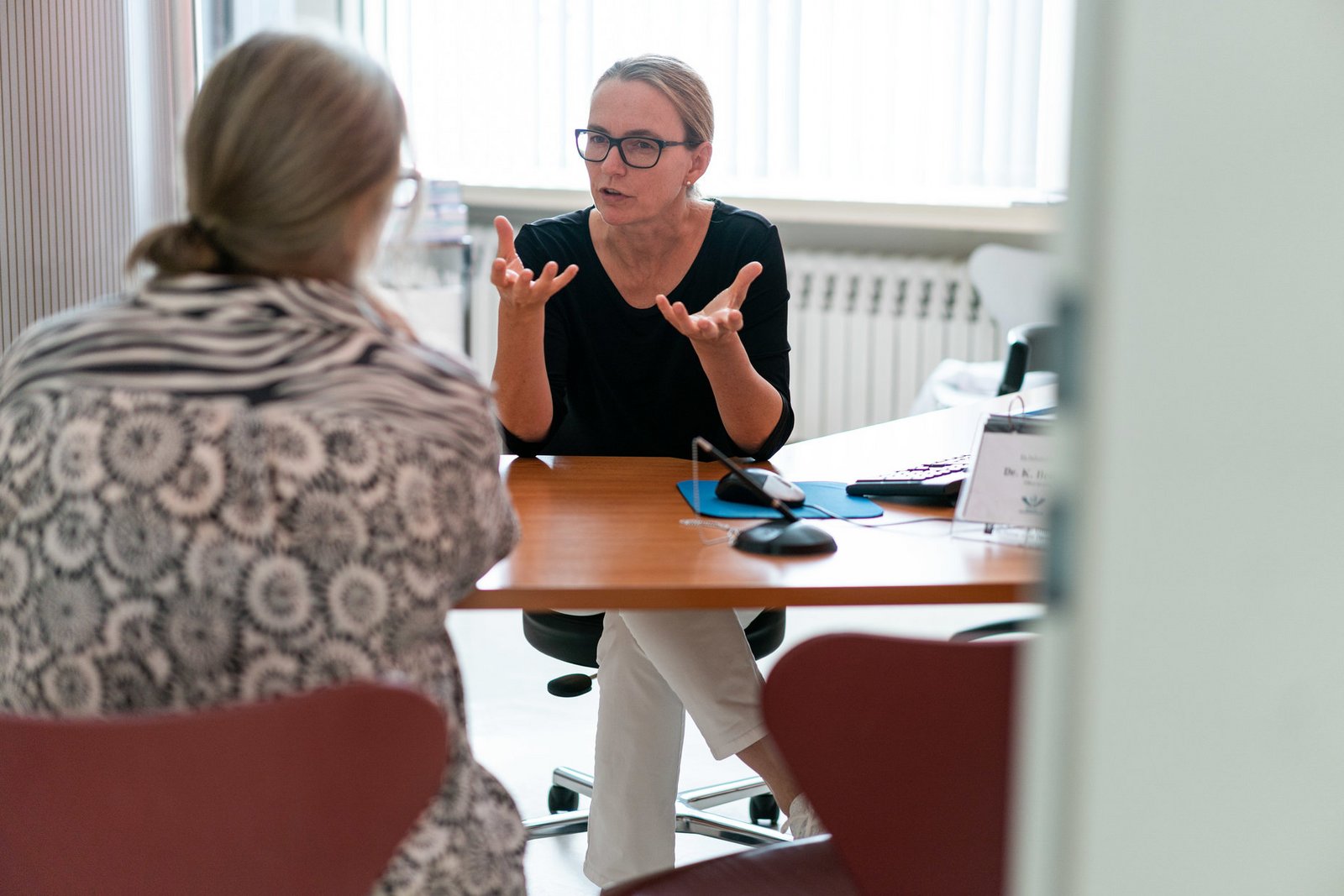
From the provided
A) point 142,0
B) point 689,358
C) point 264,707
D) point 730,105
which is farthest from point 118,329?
point 730,105

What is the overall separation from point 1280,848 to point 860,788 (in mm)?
580

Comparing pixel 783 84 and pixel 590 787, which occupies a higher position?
pixel 783 84

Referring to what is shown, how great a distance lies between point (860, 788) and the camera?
104 cm

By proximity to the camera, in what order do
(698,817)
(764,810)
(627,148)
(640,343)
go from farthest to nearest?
(764,810) → (698,817) → (640,343) → (627,148)

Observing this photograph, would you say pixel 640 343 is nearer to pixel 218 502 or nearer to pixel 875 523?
pixel 875 523

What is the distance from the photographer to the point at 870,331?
4492mm

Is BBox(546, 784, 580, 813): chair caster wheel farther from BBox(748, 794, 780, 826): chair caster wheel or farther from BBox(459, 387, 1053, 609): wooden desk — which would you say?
BBox(459, 387, 1053, 609): wooden desk

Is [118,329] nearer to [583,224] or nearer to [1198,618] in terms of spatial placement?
[1198,618]

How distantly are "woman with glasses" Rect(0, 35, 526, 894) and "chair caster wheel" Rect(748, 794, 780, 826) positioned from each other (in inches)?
50.8

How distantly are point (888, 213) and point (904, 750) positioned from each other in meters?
3.51

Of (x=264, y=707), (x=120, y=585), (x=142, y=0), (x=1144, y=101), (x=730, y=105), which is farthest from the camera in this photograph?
(x=730, y=105)

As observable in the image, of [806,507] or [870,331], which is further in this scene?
[870,331]

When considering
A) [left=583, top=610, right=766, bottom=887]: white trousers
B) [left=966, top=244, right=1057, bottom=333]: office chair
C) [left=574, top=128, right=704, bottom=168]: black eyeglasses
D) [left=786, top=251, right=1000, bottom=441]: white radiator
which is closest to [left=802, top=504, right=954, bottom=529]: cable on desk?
[left=583, top=610, right=766, bottom=887]: white trousers

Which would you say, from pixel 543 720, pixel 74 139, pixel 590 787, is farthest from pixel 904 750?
pixel 74 139
